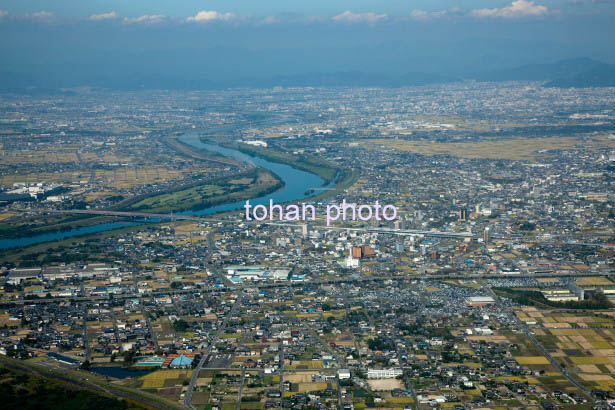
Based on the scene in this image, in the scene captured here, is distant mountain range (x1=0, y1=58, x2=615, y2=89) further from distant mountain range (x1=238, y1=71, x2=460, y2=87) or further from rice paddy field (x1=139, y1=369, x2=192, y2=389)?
rice paddy field (x1=139, y1=369, x2=192, y2=389)

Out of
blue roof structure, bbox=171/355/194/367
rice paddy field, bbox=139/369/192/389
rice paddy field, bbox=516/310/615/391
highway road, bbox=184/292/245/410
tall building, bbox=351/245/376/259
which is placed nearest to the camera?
highway road, bbox=184/292/245/410

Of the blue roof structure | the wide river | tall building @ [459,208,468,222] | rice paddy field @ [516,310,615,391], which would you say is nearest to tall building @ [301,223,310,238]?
the wide river

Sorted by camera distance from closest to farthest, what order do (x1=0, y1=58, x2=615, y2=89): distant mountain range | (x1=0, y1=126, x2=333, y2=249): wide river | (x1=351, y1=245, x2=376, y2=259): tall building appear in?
(x1=351, y1=245, x2=376, y2=259): tall building < (x1=0, y1=126, x2=333, y2=249): wide river < (x1=0, y1=58, x2=615, y2=89): distant mountain range

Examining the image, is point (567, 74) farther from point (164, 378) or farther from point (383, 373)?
point (164, 378)

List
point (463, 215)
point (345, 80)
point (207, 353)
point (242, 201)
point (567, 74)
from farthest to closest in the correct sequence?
1. point (345, 80)
2. point (567, 74)
3. point (242, 201)
4. point (463, 215)
5. point (207, 353)

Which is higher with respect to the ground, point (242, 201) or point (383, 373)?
point (242, 201)

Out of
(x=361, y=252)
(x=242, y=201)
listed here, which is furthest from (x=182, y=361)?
(x=242, y=201)

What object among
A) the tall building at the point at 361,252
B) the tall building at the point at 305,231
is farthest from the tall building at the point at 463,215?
the tall building at the point at 305,231

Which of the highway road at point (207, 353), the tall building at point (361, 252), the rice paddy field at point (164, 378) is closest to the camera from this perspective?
the highway road at point (207, 353)

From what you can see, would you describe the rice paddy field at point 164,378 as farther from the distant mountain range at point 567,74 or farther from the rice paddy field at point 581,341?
the distant mountain range at point 567,74
